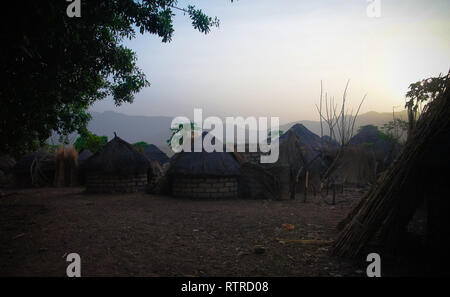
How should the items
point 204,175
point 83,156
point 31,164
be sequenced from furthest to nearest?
1. point 83,156
2. point 31,164
3. point 204,175

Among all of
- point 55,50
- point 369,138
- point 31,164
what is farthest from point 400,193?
point 369,138

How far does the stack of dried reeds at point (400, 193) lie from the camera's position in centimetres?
387

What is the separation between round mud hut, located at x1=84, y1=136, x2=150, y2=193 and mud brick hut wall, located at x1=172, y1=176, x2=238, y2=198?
2966mm

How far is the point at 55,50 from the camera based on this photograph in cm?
532

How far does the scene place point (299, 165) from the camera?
12.4m

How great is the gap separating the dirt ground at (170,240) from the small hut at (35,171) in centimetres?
926

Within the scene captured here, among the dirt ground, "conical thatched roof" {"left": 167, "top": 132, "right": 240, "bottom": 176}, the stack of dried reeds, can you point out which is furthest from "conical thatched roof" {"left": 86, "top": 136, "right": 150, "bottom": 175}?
the stack of dried reeds

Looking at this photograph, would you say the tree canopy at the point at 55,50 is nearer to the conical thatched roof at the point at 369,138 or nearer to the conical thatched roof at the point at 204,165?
the conical thatched roof at the point at 204,165

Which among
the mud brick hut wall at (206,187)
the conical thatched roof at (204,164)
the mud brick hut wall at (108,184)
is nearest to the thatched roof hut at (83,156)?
the mud brick hut wall at (108,184)

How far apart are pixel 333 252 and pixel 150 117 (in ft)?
595

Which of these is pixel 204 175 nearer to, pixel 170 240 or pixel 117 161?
pixel 117 161

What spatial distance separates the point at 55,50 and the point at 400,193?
657 centimetres

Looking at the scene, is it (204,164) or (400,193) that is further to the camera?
(204,164)
